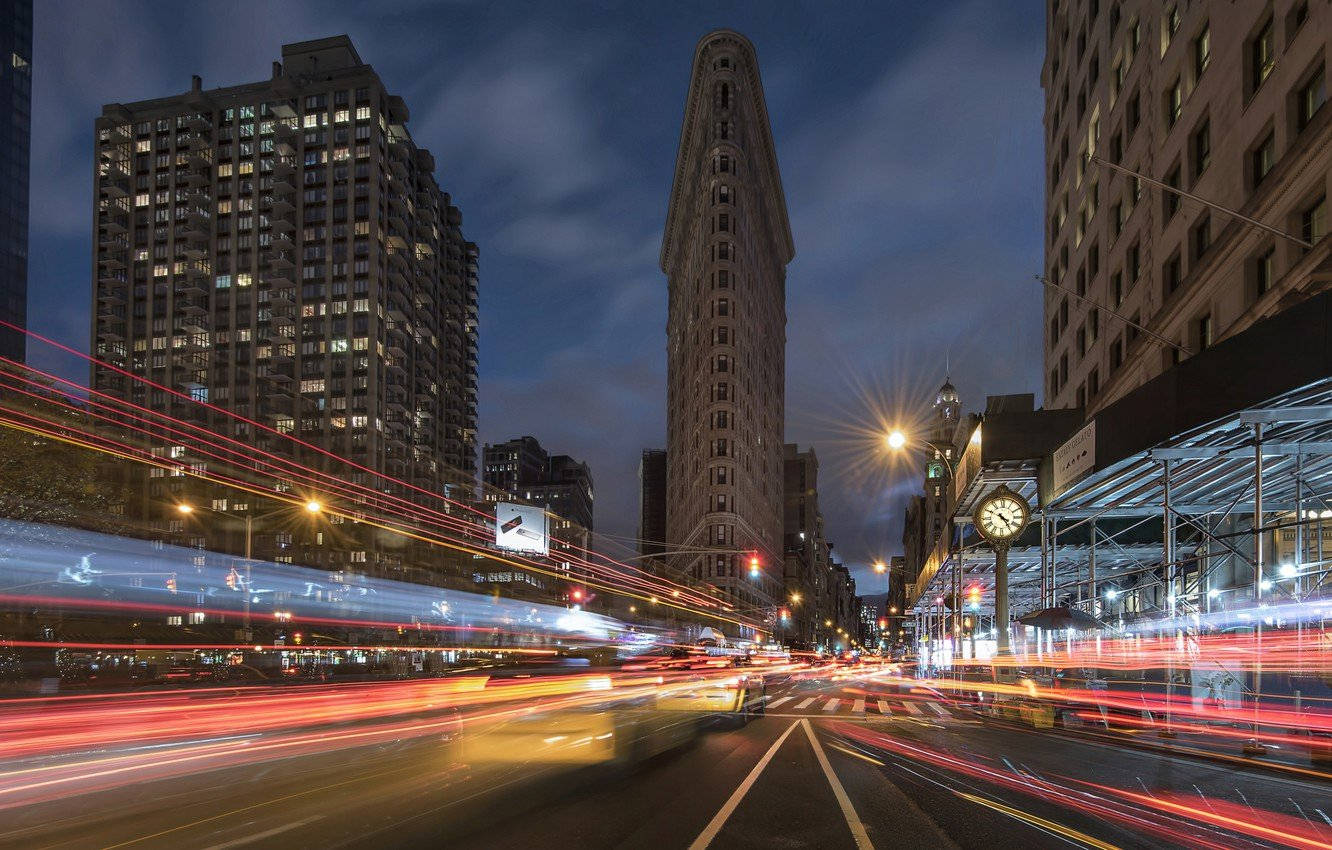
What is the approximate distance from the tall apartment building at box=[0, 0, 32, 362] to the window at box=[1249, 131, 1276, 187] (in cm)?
11273

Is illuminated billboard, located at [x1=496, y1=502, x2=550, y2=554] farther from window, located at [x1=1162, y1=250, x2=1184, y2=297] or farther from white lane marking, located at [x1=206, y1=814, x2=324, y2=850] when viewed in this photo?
white lane marking, located at [x1=206, y1=814, x2=324, y2=850]

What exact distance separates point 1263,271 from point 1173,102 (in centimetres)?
969

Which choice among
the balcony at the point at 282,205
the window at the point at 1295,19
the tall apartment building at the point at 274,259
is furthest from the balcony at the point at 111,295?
the window at the point at 1295,19

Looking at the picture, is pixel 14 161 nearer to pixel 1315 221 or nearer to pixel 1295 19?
pixel 1295 19

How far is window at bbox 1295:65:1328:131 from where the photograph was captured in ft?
70.7

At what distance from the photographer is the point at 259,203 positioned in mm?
119750

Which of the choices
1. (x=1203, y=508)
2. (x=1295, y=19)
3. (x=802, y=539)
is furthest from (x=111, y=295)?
(x=1295, y=19)

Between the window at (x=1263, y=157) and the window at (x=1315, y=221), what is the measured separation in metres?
1.98

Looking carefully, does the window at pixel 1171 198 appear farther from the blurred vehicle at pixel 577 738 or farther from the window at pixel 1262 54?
the blurred vehicle at pixel 577 738

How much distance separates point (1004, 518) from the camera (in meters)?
25.4

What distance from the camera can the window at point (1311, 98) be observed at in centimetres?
2155

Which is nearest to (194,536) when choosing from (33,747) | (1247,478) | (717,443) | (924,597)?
(717,443)

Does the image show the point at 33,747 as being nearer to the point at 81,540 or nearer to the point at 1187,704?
the point at 1187,704

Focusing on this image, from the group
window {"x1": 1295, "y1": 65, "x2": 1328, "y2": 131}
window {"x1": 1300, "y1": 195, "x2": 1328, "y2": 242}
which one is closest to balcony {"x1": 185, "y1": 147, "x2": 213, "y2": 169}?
window {"x1": 1295, "y1": 65, "x2": 1328, "y2": 131}
